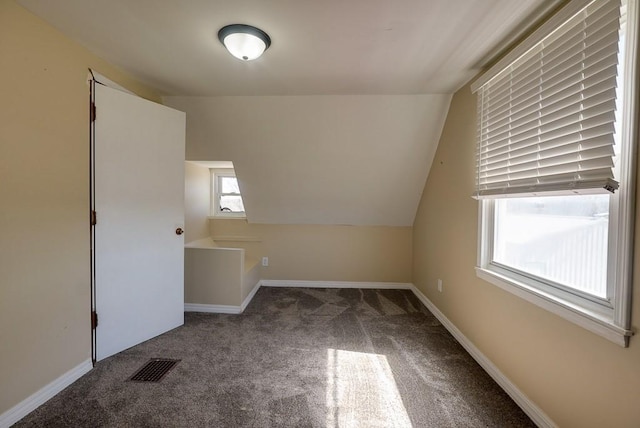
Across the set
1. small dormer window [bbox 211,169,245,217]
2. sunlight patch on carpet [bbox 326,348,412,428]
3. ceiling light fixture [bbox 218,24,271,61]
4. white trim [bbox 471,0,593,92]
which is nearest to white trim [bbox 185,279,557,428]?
sunlight patch on carpet [bbox 326,348,412,428]

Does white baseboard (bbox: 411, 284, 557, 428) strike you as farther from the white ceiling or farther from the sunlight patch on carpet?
the white ceiling

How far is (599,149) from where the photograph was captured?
3.71 feet

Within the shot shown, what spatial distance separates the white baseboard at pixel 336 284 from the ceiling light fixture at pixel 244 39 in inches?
116

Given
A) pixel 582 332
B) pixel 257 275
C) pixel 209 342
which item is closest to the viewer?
pixel 582 332

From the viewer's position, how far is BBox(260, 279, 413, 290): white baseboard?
3.76 m

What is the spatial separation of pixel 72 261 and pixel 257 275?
214 centimetres

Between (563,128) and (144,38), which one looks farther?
(144,38)

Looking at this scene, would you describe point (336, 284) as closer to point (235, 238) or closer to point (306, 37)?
point (235, 238)

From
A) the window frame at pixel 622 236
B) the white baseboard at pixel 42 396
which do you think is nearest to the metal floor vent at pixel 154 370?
the white baseboard at pixel 42 396

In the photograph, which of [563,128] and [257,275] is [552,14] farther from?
[257,275]

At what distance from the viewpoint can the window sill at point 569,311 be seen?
105cm

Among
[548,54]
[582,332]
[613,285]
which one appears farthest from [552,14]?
[582,332]

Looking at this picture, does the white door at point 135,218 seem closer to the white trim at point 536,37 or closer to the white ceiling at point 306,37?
the white ceiling at point 306,37

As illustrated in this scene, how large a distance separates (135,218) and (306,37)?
1.87 m
